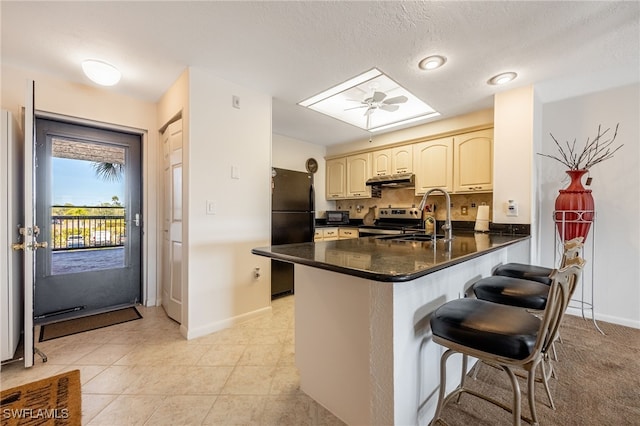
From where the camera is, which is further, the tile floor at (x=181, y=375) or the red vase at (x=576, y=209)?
the red vase at (x=576, y=209)

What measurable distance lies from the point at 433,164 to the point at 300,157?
2.21 metres

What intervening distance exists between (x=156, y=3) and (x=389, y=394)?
2486mm

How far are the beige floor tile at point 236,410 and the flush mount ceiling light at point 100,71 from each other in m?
2.66

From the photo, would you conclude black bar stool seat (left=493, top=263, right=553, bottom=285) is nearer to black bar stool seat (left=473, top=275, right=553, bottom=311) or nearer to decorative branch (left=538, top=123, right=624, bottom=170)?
black bar stool seat (left=473, top=275, right=553, bottom=311)

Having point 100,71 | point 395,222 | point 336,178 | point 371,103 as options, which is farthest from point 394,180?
point 100,71

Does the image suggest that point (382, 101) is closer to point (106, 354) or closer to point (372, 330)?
point (372, 330)

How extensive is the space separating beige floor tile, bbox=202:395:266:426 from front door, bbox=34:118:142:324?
228 centimetres

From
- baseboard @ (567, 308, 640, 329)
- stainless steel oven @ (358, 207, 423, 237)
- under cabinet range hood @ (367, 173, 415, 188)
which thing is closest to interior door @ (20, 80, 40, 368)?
stainless steel oven @ (358, 207, 423, 237)

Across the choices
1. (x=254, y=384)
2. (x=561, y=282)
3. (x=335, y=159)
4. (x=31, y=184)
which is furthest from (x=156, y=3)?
(x=335, y=159)

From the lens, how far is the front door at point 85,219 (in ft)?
8.56

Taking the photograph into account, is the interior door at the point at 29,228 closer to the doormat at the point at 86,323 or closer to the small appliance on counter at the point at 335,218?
the doormat at the point at 86,323

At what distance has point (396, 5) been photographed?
1.65 metres

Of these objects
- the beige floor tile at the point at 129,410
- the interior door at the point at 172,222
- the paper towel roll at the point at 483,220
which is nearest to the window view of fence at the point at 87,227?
the interior door at the point at 172,222

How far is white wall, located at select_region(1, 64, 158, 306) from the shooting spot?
2344mm
